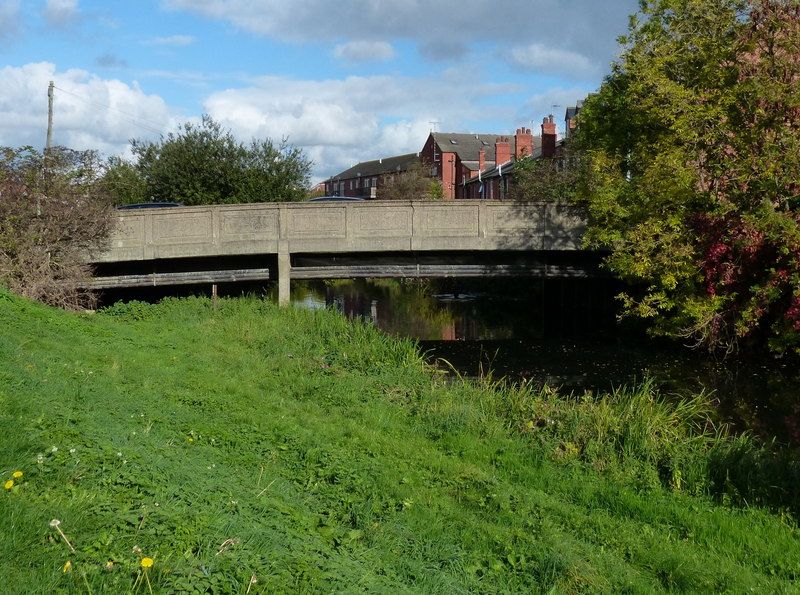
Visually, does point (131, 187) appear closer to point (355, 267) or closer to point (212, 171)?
point (212, 171)

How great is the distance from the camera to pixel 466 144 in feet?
261

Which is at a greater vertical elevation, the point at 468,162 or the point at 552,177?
the point at 468,162

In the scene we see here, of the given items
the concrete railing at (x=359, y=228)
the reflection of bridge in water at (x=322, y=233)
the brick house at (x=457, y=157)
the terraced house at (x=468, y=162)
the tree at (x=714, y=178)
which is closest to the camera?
the tree at (x=714, y=178)

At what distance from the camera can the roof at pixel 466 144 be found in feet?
251

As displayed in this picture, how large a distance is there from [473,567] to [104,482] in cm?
288

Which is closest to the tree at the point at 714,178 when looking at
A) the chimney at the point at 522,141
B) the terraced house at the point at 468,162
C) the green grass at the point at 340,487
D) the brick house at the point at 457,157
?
the green grass at the point at 340,487

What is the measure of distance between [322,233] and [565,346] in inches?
304

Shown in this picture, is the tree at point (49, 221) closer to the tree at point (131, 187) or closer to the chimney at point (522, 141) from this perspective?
the tree at point (131, 187)

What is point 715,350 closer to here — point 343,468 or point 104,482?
point 343,468

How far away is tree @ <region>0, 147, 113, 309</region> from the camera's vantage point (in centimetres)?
1769

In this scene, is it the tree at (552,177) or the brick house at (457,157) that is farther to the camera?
the brick house at (457,157)

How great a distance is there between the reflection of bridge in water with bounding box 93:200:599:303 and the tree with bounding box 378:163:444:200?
104 ft

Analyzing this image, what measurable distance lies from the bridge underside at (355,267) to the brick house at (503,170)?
20.3 m

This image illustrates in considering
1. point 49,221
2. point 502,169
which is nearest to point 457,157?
point 502,169
